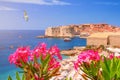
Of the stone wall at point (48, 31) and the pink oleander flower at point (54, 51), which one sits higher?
the pink oleander flower at point (54, 51)

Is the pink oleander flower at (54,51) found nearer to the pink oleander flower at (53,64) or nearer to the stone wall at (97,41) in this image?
the pink oleander flower at (53,64)

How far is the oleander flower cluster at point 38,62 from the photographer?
3.11 m

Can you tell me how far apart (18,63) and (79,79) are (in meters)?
8.98

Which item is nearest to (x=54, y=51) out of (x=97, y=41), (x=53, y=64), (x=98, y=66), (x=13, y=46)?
(x=53, y=64)

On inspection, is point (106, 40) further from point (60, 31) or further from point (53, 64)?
point (60, 31)

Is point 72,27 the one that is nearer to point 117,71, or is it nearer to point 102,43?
point 102,43

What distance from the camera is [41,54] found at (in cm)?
317

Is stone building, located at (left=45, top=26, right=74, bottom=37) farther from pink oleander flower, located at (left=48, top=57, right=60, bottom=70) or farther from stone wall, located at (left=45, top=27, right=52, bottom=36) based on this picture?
pink oleander flower, located at (left=48, top=57, right=60, bottom=70)

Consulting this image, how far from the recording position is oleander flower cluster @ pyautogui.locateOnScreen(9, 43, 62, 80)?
10.2 ft

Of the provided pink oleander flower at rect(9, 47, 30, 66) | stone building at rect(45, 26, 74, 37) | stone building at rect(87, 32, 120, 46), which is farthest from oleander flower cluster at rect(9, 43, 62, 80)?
stone building at rect(45, 26, 74, 37)

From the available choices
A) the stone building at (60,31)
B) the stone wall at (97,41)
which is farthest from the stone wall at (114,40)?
the stone building at (60,31)

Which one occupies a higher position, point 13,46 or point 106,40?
point 106,40

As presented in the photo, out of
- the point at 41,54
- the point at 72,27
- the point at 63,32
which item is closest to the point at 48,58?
the point at 41,54

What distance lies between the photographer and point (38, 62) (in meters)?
3.19
